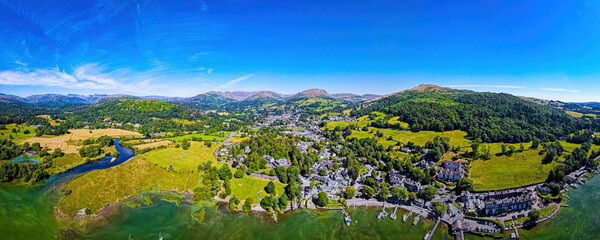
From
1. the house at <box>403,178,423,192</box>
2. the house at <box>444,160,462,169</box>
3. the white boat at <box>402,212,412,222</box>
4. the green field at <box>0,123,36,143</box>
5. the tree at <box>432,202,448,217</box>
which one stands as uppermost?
the green field at <box>0,123,36,143</box>

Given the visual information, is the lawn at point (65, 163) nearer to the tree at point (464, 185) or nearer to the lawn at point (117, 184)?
the lawn at point (117, 184)

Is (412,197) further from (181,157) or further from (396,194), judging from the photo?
(181,157)

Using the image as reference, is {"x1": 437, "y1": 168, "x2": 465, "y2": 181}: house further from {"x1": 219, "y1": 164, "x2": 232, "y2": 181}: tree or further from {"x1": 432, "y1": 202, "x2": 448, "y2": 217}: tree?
{"x1": 219, "y1": 164, "x2": 232, "y2": 181}: tree

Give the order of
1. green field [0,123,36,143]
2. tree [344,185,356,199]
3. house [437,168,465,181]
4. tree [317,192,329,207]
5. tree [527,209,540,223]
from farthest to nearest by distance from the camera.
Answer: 1. green field [0,123,36,143]
2. house [437,168,465,181]
3. tree [344,185,356,199]
4. tree [317,192,329,207]
5. tree [527,209,540,223]

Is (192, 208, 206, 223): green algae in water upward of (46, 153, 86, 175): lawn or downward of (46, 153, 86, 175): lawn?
downward

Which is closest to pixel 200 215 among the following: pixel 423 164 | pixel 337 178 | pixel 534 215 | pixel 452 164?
pixel 337 178

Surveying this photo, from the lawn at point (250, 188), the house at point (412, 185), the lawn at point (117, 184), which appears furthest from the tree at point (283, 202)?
the house at point (412, 185)

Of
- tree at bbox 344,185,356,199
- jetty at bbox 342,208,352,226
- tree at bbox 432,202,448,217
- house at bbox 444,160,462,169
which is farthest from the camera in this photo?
house at bbox 444,160,462,169

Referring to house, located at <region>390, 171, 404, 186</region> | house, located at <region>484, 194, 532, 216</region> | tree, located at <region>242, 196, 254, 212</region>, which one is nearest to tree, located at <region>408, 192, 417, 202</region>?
house, located at <region>390, 171, 404, 186</region>
